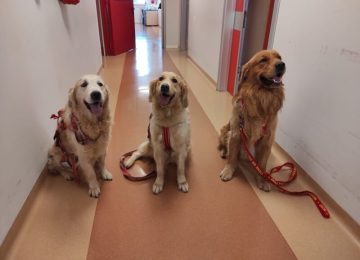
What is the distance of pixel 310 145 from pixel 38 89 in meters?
2.35

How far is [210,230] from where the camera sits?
1660 millimetres

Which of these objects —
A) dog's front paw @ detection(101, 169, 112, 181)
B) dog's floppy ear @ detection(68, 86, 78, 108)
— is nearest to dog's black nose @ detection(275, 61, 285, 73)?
dog's floppy ear @ detection(68, 86, 78, 108)

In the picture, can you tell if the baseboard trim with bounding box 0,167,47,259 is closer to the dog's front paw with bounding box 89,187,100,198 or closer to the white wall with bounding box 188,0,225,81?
the dog's front paw with bounding box 89,187,100,198

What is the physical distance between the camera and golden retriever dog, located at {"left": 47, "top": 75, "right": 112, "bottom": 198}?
1.69m

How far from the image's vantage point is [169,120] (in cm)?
188

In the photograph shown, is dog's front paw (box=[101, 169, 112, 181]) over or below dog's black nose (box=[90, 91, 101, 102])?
below

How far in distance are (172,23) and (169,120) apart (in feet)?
24.3

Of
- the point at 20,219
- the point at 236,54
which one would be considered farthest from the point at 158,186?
the point at 236,54

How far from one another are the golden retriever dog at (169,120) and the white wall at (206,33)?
9.26 feet

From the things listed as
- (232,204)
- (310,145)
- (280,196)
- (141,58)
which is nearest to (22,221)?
(232,204)

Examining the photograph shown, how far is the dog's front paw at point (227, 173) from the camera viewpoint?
215 centimetres

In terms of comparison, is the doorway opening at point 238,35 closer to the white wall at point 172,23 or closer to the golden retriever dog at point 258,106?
the golden retriever dog at point 258,106

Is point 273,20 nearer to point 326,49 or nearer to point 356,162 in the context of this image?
point 326,49

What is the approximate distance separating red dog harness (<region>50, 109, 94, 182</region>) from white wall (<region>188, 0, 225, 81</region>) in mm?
3201
